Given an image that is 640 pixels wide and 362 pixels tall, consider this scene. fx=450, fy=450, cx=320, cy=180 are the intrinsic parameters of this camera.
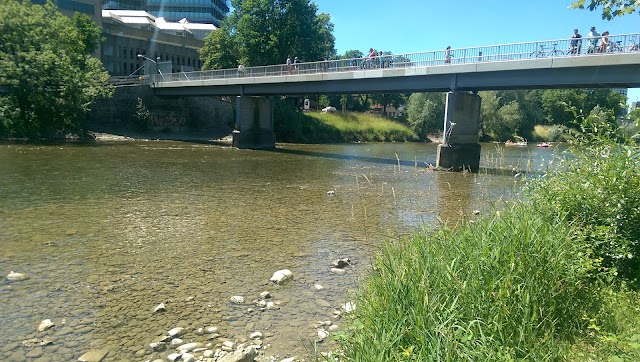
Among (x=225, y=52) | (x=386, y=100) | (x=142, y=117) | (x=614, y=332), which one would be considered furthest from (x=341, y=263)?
(x=386, y=100)

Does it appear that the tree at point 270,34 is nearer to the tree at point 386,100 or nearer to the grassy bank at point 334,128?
the grassy bank at point 334,128

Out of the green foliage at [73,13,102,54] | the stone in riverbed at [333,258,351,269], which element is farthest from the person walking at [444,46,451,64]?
the green foliage at [73,13,102,54]

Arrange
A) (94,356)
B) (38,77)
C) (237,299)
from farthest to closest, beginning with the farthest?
(38,77)
(237,299)
(94,356)

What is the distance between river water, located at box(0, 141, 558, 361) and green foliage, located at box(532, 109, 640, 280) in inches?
41.1

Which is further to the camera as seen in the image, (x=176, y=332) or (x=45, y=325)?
(x=45, y=325)

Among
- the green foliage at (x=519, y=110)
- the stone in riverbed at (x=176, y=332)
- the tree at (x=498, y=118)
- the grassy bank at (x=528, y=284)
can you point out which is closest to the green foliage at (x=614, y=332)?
the grassy bank at (x=528, y=284)

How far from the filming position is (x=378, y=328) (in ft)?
13.5

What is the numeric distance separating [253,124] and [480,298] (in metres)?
46.1

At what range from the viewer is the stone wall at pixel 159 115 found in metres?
54.6

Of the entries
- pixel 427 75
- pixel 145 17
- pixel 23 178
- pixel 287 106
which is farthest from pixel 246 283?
pixel 145 17

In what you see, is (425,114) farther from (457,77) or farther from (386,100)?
(457,77)

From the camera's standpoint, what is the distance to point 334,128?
6831 centimetres

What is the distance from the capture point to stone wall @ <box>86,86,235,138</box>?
54594mm

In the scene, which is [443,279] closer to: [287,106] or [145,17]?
[287,106]
